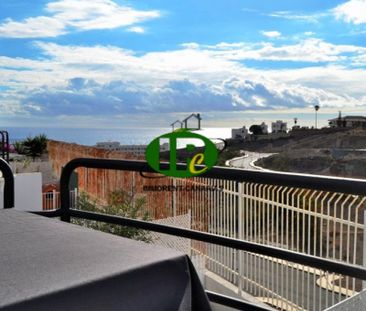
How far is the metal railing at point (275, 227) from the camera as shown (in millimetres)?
1679

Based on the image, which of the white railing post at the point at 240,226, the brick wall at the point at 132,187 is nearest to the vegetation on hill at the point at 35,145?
the brick wall at the point at 132,187

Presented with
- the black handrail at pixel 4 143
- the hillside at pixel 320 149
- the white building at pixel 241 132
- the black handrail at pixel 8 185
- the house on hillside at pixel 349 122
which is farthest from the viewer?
the house on hillside at pixel 349 122

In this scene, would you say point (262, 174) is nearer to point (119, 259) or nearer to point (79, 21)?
point (119, 259)

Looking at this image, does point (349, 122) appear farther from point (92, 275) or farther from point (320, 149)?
point (92, 275)

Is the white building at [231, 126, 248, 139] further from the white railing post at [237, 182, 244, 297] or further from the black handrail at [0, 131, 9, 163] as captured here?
the white railing post at [237, 182, 244, 297]

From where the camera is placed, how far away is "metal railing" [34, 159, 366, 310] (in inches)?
66.1

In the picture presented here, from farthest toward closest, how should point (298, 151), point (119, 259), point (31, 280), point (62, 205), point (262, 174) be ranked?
1. point (298, 151)
2. point (62, 205)
3. point (262, 174)
4. point (119, 259)
5. point (31, 280)

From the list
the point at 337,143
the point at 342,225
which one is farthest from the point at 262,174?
the point at 337,143

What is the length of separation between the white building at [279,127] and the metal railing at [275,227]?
873 centimetres

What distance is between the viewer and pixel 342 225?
13.3ft

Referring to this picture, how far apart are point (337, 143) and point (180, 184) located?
852cm

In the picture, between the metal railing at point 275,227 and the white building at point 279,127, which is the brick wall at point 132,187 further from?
the white building at point 279,127

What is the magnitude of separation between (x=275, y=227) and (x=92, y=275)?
3.94 metres

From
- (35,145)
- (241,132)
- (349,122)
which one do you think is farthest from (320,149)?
(35,145)
